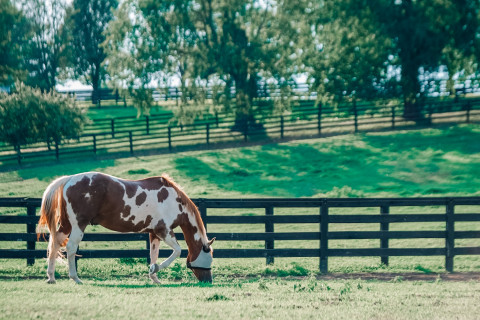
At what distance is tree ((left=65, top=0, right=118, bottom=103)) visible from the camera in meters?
53.4

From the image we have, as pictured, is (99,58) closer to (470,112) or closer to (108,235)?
(470,112)

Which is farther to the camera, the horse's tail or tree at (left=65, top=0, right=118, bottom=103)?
tree at (left=65, top=0, right=118, bottom=103)

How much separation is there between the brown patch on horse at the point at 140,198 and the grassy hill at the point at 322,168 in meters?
11.7

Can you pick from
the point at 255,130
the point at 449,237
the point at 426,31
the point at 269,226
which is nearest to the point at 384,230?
the point at 449,237

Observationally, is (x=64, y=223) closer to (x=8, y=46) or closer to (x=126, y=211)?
(x=126, y=211)

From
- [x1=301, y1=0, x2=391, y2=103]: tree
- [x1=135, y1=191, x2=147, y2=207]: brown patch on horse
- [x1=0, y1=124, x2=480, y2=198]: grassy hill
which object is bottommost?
[x1=0, y1=124, x2=480, y2=198]: grassy hill

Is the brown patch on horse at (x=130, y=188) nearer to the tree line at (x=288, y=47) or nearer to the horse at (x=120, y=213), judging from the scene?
the horse at (x=120, y=213)

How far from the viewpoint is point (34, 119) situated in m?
30.1

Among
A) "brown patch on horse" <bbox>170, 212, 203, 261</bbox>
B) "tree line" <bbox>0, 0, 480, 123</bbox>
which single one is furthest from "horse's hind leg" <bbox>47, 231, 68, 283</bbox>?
"tree line" <bbox>0, 0, 480, 123</bbox>

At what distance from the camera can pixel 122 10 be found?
108 feet

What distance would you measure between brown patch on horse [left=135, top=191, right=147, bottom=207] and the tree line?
894 inches

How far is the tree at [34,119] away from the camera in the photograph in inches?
1171

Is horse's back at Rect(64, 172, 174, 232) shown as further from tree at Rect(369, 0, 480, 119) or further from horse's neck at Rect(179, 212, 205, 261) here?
tree at Rect(369, 0, 480, 119)

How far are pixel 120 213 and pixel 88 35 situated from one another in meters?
48.3
